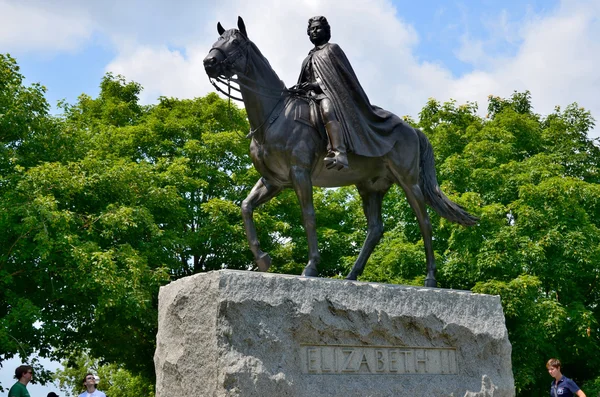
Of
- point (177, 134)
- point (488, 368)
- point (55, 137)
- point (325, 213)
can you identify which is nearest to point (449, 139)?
point (325, 213)

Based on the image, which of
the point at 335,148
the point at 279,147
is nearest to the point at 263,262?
the point at 279,147

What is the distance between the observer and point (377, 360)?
698 cm

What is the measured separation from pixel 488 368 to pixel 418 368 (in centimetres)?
97

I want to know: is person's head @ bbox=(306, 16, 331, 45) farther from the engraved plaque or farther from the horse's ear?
the engraved plaque

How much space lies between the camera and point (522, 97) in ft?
88.3

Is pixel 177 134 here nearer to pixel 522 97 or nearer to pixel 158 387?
pixel 522 97

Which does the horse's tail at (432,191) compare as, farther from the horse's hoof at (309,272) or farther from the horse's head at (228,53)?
the horse's head at (228,53)

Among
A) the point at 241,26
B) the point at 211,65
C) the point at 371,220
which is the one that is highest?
the point at 241,26

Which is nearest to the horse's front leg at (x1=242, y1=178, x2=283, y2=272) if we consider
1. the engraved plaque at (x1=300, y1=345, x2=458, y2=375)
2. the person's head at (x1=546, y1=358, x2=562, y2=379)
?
the engraved plaque at (x1=300, y1=345, x2=458, y2=375)

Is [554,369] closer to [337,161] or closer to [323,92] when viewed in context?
[337,161]

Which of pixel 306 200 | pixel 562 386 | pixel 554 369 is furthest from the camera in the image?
pixel 554 369

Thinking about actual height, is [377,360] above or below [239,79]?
below

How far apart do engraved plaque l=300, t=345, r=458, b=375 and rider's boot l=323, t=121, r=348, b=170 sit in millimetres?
1724

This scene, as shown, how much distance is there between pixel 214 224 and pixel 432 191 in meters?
13.2
